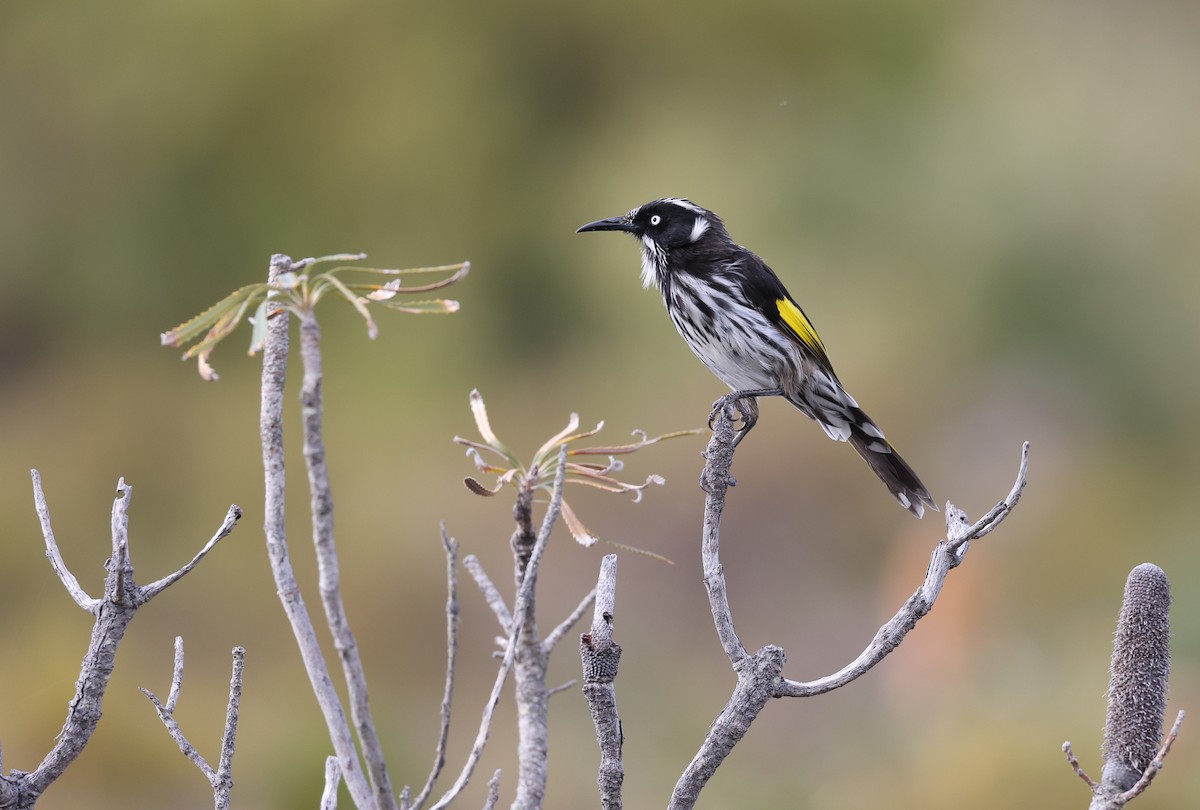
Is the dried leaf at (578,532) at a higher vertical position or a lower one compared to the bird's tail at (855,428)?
lower

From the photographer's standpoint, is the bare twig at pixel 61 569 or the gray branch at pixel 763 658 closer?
the bare twig at pixel 61 569

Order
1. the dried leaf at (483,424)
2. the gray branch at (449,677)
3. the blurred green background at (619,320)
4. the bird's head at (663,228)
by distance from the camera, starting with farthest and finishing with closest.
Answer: the blurred green background at (619,320), the bird's head at (663,228), the dried leaf at (483,424), the gray branch at (449,677)

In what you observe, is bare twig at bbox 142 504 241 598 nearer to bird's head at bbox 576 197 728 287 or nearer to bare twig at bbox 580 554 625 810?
bare twig at bbox 580 554 625 810

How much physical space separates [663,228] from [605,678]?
1899 millimetres

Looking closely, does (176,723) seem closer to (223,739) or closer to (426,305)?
(223,739)

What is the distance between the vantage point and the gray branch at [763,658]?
49.5 inches

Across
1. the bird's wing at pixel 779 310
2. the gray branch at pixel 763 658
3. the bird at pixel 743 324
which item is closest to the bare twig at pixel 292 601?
the gray branch at pixel 763 658

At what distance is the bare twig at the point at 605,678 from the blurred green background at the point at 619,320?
11.3 ft

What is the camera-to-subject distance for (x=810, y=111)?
631 cm

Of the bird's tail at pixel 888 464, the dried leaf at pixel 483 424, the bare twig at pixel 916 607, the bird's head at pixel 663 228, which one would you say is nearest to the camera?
the dried leaf at pixel 483 424

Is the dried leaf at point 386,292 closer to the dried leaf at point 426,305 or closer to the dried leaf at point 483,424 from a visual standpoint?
the dried leaf at point 426,305

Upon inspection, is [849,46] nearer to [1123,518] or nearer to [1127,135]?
[1127,135]

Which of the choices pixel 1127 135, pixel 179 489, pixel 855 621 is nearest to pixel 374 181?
pixel 179 489

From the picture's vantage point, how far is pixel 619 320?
588cm
